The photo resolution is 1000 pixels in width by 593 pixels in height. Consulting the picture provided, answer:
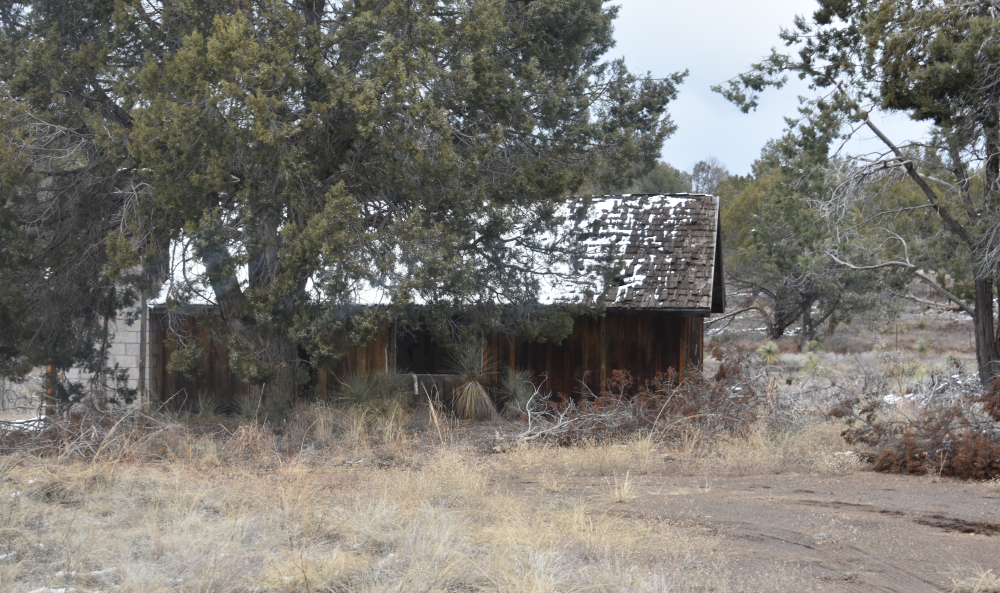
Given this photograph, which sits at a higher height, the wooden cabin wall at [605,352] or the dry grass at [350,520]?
the wooden cabin wall at [605,352]

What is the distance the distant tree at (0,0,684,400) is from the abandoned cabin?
236cm

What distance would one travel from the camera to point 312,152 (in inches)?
475

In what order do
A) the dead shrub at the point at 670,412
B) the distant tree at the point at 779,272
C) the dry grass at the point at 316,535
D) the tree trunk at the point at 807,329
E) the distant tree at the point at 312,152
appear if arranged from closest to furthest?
1. the dry grass at the point at 316,535
2. the distant tree at the point at 312,152
3. the dead shrub at the point at 670,412
4. the distant tree at the point at 779,272
5. the tree trunk at the point at 807,329

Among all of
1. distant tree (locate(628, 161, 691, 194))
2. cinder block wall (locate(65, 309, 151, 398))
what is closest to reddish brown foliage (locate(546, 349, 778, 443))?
cinder block wall (locate(65, 309, 151, 398))

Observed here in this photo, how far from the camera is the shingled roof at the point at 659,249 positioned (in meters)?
15.3

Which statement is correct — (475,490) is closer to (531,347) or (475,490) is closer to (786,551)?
(786,551)

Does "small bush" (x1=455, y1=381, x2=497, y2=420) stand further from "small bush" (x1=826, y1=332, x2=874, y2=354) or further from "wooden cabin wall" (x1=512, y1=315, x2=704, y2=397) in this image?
"small bush" (x1=826, y1=332, x2=874, y2=354)

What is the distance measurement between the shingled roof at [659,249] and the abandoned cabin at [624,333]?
0.8 inches

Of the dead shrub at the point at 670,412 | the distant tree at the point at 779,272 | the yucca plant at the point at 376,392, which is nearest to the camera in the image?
the dead shrub at the point at 670,412

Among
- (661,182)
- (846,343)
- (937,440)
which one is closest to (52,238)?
(937,440)

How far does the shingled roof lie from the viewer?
15266 millimetres

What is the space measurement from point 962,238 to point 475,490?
1225cm

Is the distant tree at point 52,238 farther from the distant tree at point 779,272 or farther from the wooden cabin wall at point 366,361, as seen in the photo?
the distant tree at point 779,272

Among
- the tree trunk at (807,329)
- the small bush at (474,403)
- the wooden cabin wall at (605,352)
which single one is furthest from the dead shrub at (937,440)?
the tree trunk at (807,329)
